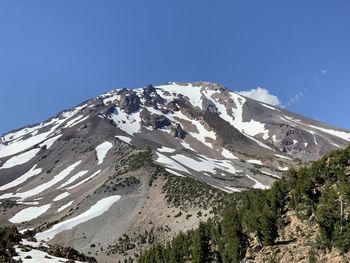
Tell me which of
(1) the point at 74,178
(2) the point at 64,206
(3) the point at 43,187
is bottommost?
(2) the point at 64,206

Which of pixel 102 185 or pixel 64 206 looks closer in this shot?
pixel 102 185

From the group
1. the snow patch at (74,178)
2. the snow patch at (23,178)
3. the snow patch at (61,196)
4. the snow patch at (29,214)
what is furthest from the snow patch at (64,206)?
the snow patch at (23,178)

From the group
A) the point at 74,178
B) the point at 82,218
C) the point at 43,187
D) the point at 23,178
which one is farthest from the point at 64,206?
the point at 23,178

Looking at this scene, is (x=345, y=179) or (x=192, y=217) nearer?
(x=345, y=179)

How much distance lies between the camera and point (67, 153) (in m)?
175

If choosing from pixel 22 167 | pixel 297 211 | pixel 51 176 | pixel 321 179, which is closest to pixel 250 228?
pixel 297 211

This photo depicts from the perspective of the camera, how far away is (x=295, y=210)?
35.6 meters

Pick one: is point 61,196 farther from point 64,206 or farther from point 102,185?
point 102,185

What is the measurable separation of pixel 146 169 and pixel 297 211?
241 ft

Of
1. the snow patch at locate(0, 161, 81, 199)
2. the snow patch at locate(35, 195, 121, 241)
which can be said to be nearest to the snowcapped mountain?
the snow patch at locate(35, 195, 121, 241)

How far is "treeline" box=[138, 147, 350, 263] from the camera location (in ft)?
98.6

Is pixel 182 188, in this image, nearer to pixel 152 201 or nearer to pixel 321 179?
pixel 152 201

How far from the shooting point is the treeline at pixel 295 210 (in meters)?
30.1

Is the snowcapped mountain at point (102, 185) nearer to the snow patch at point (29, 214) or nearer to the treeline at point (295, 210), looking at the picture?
the snow patch at point (29, 214)
